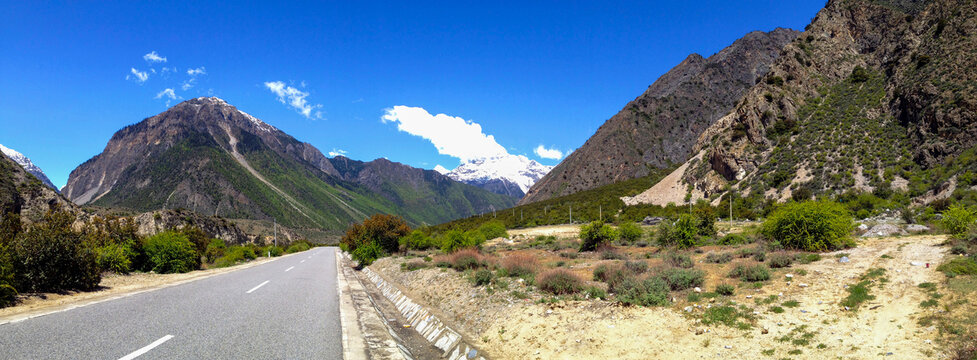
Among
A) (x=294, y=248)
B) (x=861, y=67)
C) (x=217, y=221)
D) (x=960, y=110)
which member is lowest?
(x=294, y=248)

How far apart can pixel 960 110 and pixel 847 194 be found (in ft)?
44.4

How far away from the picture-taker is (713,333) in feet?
25.1

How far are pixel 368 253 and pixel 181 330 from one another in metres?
23.4

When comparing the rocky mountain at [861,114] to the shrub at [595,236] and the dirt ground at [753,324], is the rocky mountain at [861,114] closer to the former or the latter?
the shrub at [595,236]

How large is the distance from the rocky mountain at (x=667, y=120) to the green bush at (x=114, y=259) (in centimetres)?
12339

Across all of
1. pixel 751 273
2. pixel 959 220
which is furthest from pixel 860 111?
pixel 751 273

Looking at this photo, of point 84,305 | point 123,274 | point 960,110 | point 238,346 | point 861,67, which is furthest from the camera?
point 861,67

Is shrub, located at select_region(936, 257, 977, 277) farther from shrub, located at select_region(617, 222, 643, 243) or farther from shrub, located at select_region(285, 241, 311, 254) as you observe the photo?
shrub, located at select_region(285, 241, 311, 254)

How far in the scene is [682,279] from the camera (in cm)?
1100

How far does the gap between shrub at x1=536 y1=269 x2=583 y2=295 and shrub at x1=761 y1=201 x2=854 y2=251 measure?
34.6ft

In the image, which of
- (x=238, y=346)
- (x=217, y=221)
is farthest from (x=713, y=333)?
(x=217, y=221)

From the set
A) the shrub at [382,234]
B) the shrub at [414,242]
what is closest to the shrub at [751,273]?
the shrub at [382,234]

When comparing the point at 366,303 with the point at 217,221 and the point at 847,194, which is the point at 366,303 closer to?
the point at 847,194

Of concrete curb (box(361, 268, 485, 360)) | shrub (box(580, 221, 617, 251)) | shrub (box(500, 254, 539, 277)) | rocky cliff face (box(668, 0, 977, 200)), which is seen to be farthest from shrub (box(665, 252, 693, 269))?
rocky cliff face (box(668, 0, 977, 200))
